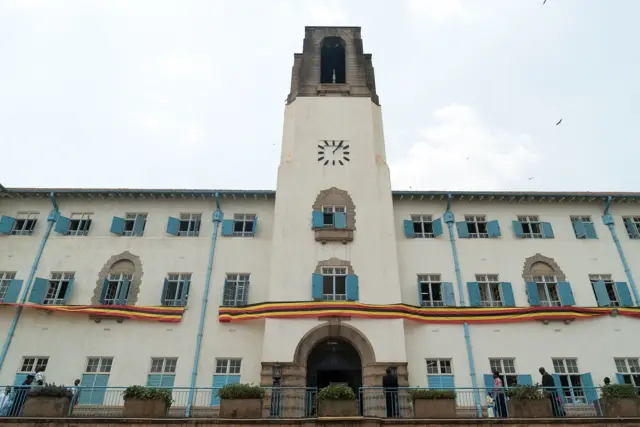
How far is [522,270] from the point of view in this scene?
87.1 ft

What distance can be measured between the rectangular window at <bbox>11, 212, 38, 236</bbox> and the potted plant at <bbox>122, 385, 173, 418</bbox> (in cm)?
1638

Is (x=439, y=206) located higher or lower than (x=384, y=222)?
higher

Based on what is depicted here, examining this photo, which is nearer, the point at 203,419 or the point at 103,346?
the point at 203,419

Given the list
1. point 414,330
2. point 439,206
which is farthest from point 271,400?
point 439,206

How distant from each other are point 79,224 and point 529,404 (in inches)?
1057

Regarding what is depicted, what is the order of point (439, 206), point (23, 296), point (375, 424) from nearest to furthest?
point (375, 424), point (23, 296), point (439, 206)

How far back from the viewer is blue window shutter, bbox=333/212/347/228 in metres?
26.2

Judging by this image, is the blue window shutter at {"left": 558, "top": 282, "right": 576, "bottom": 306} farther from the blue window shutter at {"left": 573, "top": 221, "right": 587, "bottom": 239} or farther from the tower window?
the tower window

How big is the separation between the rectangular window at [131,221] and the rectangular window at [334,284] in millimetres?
12371

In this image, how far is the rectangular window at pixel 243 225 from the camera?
28.1 metres

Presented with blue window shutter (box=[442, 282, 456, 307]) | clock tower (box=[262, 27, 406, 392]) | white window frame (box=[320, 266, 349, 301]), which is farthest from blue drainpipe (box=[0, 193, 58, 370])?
blue window shutter (box=[442, 282, 456, 307])

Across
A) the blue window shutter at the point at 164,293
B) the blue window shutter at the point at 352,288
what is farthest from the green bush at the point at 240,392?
the blue window shutter at the point at 164,293

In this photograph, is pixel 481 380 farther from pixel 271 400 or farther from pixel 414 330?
pixel 271 400

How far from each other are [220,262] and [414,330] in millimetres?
12047
